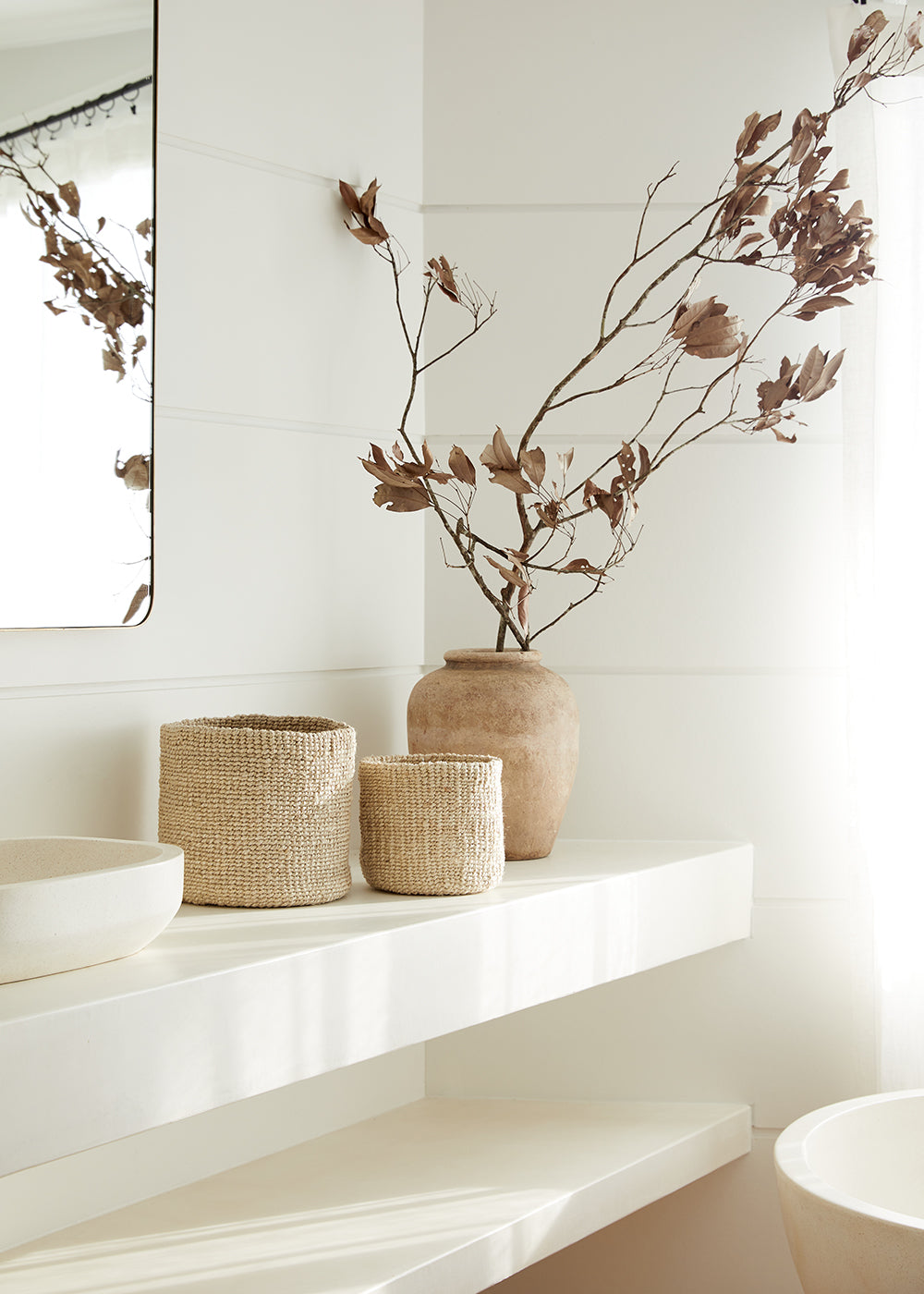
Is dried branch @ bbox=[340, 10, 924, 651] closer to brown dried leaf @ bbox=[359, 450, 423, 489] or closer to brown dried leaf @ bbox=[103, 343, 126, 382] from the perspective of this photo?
brown dried leaf @ bbox=[359, 450, 423, 489]

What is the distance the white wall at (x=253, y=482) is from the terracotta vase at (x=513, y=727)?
0.19 m

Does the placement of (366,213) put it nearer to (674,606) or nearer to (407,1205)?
(674,606)

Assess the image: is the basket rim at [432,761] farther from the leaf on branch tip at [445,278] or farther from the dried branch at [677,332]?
the leaf on branch tip at [445,278]

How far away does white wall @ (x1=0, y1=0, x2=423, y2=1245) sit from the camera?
1.45 meters

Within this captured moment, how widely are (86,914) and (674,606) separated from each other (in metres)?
1.04

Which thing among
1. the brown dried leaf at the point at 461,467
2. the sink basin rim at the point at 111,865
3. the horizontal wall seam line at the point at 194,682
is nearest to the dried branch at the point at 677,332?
the brown dried leaf at the point at 461,467

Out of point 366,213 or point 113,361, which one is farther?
point 366,213

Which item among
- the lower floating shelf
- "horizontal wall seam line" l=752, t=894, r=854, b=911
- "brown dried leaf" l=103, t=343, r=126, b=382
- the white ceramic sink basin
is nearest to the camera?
the white ceramic sink basin

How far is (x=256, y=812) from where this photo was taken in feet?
4.33

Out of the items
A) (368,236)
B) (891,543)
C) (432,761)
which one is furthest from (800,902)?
(368,236)

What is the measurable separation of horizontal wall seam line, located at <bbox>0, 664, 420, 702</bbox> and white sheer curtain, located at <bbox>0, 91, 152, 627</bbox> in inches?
2.8

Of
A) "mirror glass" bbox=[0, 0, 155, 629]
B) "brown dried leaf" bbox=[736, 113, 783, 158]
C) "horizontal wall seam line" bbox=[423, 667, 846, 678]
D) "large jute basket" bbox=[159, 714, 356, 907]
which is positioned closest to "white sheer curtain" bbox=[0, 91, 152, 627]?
"mirror glass" bbox=[0, 0, 155, 629]

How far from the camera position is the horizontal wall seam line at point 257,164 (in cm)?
152

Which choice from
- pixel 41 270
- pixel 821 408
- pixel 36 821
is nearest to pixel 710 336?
pixel 821 408
